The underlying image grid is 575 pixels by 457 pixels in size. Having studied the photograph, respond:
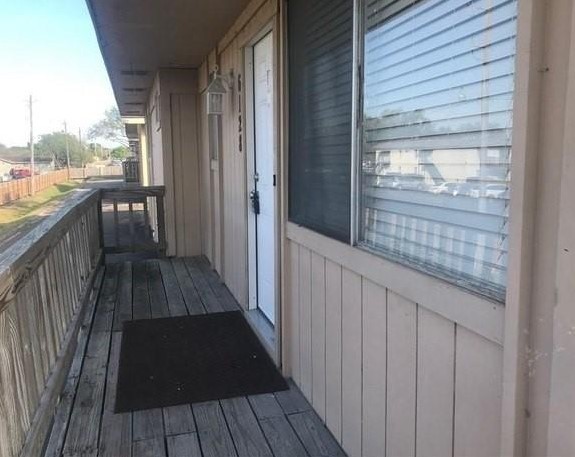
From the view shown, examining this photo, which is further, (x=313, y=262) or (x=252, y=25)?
(x=252, y=25)

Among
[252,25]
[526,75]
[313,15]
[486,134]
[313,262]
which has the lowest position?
[313,262]

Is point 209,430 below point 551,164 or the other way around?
below

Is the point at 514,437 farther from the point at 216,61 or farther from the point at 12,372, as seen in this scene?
the point at 216,61

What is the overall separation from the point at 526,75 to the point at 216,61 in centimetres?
398

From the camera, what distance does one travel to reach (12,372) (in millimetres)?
1698

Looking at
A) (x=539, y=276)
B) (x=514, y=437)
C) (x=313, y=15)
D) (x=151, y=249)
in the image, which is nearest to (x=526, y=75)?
(x=539, y=276)

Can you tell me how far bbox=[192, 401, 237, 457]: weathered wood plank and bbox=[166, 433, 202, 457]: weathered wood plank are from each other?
0.08 ft

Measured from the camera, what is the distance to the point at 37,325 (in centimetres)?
220

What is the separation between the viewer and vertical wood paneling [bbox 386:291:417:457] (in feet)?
5.10

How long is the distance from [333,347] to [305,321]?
37cm

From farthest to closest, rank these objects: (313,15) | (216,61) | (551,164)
Result: (216,61), (313,15), (551,164)

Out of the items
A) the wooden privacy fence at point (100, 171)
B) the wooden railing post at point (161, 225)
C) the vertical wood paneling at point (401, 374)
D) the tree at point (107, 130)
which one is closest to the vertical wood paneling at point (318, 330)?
the vertical wood paneling at point (401, 374)

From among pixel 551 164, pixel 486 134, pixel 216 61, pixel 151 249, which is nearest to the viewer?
pixel 551 164

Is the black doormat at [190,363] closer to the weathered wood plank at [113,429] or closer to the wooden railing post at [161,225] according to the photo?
the weathered wood plank at [113,429]
